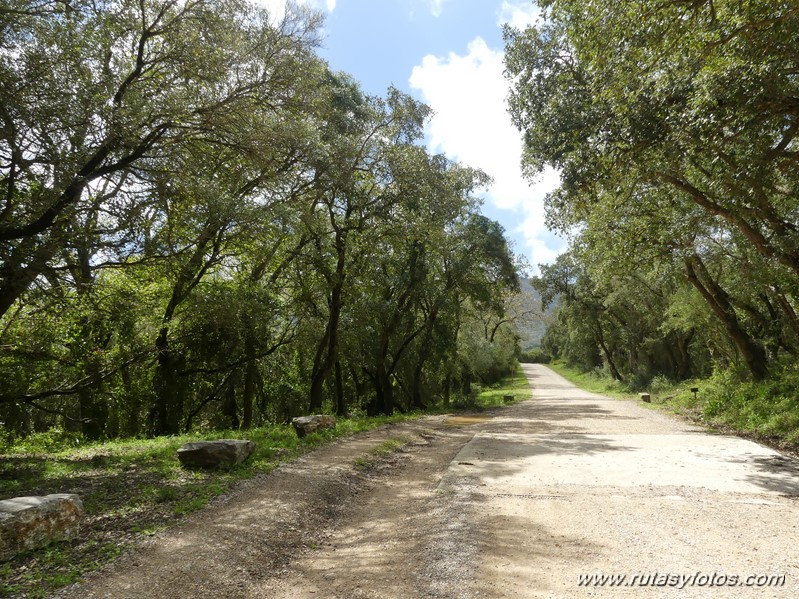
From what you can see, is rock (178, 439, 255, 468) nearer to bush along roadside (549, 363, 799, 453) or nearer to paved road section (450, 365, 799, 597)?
paved road section (450, 365, 799, 597)

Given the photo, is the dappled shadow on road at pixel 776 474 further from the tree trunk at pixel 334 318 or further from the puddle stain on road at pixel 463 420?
the tree trunk at pixel 334 318

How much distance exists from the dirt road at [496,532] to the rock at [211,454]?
0.81m

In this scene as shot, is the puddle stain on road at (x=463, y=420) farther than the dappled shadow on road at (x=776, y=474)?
Yes

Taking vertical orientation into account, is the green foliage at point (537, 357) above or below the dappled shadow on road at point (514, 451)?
above

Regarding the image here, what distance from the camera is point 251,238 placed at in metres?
10.9

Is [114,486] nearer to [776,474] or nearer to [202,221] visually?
[202,221]

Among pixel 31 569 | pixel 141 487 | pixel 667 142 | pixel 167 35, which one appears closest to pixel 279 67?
pixel 167 35

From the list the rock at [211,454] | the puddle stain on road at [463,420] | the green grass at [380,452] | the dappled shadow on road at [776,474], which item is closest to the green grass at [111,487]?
the rock at [211,454]

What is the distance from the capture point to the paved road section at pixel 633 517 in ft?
13.8

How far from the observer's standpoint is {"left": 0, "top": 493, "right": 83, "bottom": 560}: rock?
4711 millimetres

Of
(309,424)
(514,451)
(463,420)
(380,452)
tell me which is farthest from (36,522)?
Result: (463,420)

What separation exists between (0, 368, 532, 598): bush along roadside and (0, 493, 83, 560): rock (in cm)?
9

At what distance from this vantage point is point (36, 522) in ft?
16.3

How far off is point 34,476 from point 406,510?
20.3 ft
